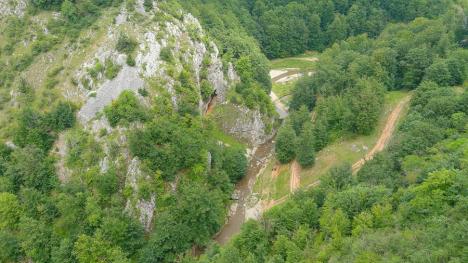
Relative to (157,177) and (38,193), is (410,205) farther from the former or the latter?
(38,193)

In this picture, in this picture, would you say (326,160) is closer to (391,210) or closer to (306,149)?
(306,149)

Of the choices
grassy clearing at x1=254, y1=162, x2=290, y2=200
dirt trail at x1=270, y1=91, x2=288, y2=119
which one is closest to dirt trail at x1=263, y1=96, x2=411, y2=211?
grassy clearing at x1=254, y1=162, x2=290, y2=200

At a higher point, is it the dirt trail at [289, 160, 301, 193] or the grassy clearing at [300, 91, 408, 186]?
the grassy clearing at [300, 91, 408, 186]

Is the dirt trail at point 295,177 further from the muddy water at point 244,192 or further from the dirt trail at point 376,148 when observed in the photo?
the muddy water at point 244,192

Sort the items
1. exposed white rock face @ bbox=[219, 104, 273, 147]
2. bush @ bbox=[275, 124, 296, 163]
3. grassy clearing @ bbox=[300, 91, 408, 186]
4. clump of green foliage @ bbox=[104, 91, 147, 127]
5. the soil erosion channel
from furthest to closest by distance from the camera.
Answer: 1. exposed white rock face @ bbox=[219, 104, 273, 147]
2. bush @ bbox=[275, 124, 296, 163]
3. grassy clearing @ bbox=[300, 91, 408, 186]
4. the soil erosion channel
5. clump of green foliage @ bbox=[104, 91, 147, 127]

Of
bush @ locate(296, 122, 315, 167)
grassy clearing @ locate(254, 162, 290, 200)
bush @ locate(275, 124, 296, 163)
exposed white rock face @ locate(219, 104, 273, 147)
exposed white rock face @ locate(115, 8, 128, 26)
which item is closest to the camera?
bush @ locate(296, 122, 315, 167)

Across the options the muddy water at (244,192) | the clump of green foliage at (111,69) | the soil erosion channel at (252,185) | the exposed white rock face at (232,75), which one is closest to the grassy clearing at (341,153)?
the soil erosion channel at (252,185)

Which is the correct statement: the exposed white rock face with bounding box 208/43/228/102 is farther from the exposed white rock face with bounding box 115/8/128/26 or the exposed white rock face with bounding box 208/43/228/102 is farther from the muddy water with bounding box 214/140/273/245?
the exposed white rock face with bounding box 115/8/128/26
